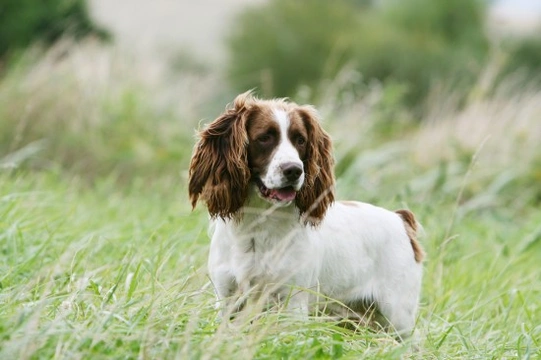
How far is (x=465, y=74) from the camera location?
81.5ft

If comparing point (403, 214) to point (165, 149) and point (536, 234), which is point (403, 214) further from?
point (165, 149)

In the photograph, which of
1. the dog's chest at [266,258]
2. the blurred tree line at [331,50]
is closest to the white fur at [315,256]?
the dog's chest at [266,258]

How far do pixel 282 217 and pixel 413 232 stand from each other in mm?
996

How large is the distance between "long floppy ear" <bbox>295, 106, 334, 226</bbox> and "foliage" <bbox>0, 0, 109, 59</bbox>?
10.1m

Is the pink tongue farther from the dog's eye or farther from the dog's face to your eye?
the dog's eye

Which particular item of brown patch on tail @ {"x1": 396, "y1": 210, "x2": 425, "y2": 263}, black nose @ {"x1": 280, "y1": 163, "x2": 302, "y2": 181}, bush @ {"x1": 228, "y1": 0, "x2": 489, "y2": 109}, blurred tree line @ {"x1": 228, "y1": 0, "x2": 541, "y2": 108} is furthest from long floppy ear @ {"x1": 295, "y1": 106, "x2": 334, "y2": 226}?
bush @ {"x1": 228, "y1": 0, "x2": 489, "y2": 109}

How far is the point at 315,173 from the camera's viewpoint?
4172 mm

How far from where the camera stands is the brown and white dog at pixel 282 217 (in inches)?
154

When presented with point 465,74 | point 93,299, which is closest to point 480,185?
point 93,299

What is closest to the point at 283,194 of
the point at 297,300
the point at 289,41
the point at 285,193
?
the point at 285,193

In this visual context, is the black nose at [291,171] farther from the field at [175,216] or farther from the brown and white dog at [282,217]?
the field at [175,216]

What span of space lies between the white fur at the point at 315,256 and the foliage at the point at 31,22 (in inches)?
399

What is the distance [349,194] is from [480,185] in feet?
9.77

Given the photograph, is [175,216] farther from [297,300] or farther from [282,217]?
[297,300]
